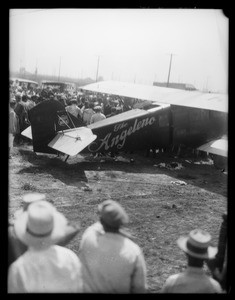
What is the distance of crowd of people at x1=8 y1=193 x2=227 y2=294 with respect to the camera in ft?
8.25

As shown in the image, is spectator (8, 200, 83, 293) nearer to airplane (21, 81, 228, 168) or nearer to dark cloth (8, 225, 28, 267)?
dark cloth (8, 225, 28, 267)

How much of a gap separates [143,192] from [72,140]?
2602 mm

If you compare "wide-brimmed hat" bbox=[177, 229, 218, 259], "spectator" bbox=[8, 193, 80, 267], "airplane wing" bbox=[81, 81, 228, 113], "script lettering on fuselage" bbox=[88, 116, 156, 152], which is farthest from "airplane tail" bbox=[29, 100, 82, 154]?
"wide-brimmed hat" bbox=[177, 229, 218, 259]

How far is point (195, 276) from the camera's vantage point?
2775 millimetres

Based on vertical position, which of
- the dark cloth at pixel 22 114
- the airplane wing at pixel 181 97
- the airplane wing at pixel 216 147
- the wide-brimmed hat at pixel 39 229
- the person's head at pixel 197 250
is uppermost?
the airplane wing at pixel 181 97

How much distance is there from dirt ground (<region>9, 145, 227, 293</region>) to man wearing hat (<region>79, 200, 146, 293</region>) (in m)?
1.88

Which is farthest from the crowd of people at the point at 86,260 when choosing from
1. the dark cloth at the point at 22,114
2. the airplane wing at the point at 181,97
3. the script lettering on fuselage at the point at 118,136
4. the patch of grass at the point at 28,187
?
the dark cloth at the point at 22,114

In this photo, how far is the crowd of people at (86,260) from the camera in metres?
2.51

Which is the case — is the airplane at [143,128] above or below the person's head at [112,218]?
below

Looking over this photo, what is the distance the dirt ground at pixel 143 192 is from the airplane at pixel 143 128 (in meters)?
0.60

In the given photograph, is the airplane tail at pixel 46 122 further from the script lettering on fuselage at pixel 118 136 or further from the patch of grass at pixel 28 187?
the patch of grass at pixel 28 187

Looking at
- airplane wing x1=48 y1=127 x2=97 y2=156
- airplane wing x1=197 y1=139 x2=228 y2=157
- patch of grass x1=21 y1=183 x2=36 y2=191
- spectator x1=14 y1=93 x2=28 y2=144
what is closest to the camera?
patch of grass x1=21 y1=183 x2=36 y2=191
